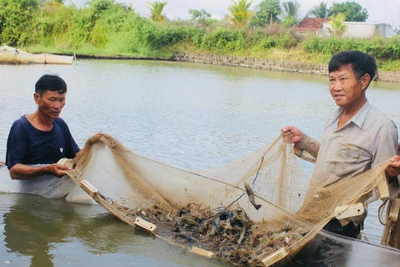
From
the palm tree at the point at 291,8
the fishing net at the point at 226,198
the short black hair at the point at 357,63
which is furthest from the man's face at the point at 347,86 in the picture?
the palm tree at the point at 291,8

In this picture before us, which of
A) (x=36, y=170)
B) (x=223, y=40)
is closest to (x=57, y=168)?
(x=36, y=170)

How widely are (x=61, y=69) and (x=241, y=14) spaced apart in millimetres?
22318

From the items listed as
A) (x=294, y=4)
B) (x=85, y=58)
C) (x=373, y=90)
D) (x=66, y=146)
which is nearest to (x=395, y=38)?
(x=373, y=90)

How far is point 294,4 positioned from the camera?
55.3 m

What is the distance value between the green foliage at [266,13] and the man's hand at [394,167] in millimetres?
43433

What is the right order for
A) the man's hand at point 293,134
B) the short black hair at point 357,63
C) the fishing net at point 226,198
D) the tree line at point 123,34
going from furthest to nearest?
the tree line at point 123,34
the man's hand at point 293,134
the fishing net at point 226,198
the short black hair at point 357,63

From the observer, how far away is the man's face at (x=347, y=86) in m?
2.98

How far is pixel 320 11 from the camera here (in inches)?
2343

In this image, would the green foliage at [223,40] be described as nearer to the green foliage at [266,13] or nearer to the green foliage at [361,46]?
the green foliage at [361,46]

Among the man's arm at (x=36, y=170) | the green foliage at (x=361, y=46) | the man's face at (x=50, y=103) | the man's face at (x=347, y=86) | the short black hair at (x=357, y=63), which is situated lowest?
the man's arm at (x=36, y=170)

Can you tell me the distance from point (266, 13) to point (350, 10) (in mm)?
13413

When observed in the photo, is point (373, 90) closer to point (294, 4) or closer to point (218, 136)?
point (218, 136)

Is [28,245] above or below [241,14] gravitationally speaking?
below

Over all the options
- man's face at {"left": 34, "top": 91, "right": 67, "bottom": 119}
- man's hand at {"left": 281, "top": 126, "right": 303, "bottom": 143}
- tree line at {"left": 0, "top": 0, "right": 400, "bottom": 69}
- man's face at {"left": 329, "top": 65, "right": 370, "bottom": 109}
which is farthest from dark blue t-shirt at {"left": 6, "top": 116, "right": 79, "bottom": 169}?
tree line at {"left": 0, "top": 0, "right": 400, "bottom": 69}
